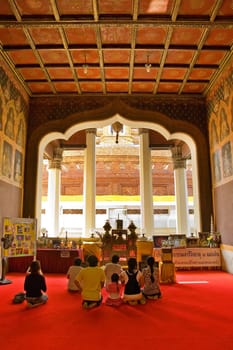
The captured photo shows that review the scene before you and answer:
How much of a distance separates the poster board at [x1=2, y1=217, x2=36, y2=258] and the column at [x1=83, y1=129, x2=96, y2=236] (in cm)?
450

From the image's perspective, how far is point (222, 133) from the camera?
29.6 feet

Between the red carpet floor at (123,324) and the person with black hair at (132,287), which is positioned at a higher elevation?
the person with black hair at (132,287)

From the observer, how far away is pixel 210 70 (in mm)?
8977

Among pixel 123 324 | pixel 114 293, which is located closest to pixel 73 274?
pixel 114 293

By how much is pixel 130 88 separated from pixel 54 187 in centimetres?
674

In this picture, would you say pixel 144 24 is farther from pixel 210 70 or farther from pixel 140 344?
pixel 140 344

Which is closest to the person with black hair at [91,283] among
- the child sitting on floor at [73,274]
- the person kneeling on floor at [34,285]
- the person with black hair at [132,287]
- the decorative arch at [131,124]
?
the person with black hair at [132,287]

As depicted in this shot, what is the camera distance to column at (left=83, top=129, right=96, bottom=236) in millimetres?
12727

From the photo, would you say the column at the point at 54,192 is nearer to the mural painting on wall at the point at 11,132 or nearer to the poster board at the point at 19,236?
the mural painting on wall at the point at 11,132

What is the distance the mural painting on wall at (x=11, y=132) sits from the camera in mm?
8195

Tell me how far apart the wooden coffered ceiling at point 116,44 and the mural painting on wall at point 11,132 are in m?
0.68

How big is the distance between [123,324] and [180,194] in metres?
10.3

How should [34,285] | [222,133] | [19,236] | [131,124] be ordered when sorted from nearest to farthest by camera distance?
[34,285]
[19,236]
[222,133]
[131,124]

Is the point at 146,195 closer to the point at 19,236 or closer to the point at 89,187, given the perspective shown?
the point at 89,187
